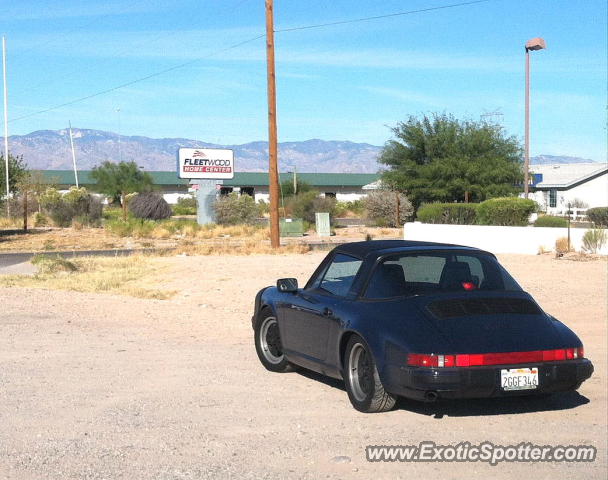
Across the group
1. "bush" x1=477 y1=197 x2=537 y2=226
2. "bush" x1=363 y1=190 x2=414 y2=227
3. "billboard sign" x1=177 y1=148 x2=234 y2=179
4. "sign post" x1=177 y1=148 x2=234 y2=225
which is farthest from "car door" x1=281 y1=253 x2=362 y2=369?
"billboard sign" x1=177 y1=148 x2=234 y2=179

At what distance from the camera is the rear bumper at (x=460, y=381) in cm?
776

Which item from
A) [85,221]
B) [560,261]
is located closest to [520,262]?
[560,261]

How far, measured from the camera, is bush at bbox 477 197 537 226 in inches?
1432

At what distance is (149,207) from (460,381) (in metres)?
56.7

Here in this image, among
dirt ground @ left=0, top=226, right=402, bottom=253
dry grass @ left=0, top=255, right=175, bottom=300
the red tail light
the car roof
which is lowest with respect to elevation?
dry grass @ left=0, top=255, right=175, bottom=300

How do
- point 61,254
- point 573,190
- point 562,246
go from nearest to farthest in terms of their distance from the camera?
point 562,246
point 61,254
point 573,190

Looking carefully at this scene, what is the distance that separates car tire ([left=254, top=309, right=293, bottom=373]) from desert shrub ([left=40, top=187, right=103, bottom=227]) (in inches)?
1932

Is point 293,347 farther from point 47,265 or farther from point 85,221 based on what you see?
point 85,221

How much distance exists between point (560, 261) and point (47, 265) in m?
14.1

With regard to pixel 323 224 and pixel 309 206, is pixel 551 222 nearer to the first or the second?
pixel 323 224

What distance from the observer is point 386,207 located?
56938mm

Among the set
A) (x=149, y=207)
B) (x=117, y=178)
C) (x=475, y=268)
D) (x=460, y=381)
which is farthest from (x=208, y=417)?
(x=117, y=178)

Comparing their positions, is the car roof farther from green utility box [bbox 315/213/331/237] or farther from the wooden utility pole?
green utility box [bbox 315/213/331/237]

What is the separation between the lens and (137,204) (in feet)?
210
